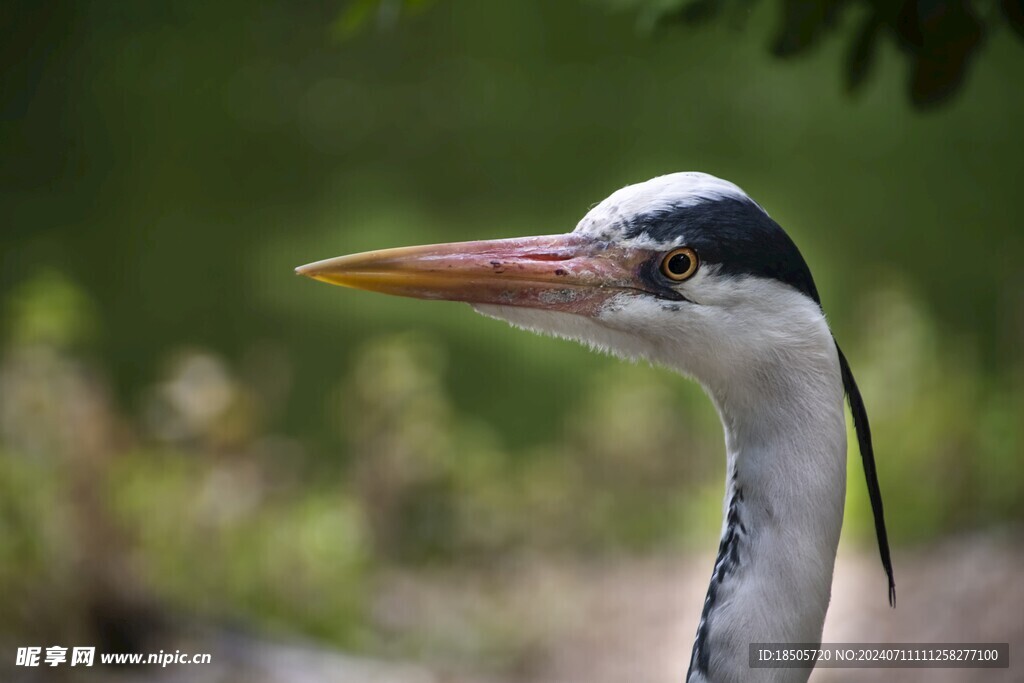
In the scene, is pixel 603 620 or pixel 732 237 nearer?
pixel 732 237

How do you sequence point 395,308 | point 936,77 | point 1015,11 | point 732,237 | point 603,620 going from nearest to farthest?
1. point 732,237
2. point 1015,11
3. point 936,77
4. point 603,620
5. point 395,308

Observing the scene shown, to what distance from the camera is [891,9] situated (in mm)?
1787

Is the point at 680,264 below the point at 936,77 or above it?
below

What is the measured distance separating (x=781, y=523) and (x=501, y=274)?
0.56m

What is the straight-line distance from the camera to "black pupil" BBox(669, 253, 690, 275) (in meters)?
1.59

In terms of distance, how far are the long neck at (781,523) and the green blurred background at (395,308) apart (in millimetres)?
1823

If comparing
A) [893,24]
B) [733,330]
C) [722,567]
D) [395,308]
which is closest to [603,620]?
[395,308]

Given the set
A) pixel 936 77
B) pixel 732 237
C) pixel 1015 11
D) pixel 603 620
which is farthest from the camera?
pixel 603 620

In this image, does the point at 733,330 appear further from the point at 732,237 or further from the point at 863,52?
the point at 863,52

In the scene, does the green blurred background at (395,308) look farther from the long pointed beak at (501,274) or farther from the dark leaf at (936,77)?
the long pointed beak at (501,274)

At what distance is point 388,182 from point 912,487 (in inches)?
117

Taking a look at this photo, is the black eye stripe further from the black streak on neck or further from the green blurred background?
the green blurred background

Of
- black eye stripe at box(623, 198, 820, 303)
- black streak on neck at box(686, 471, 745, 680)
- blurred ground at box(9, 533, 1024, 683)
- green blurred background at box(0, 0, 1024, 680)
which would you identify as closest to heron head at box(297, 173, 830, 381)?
black eye stripe at box(623, 198, 820, 303)

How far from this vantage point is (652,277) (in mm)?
1618
